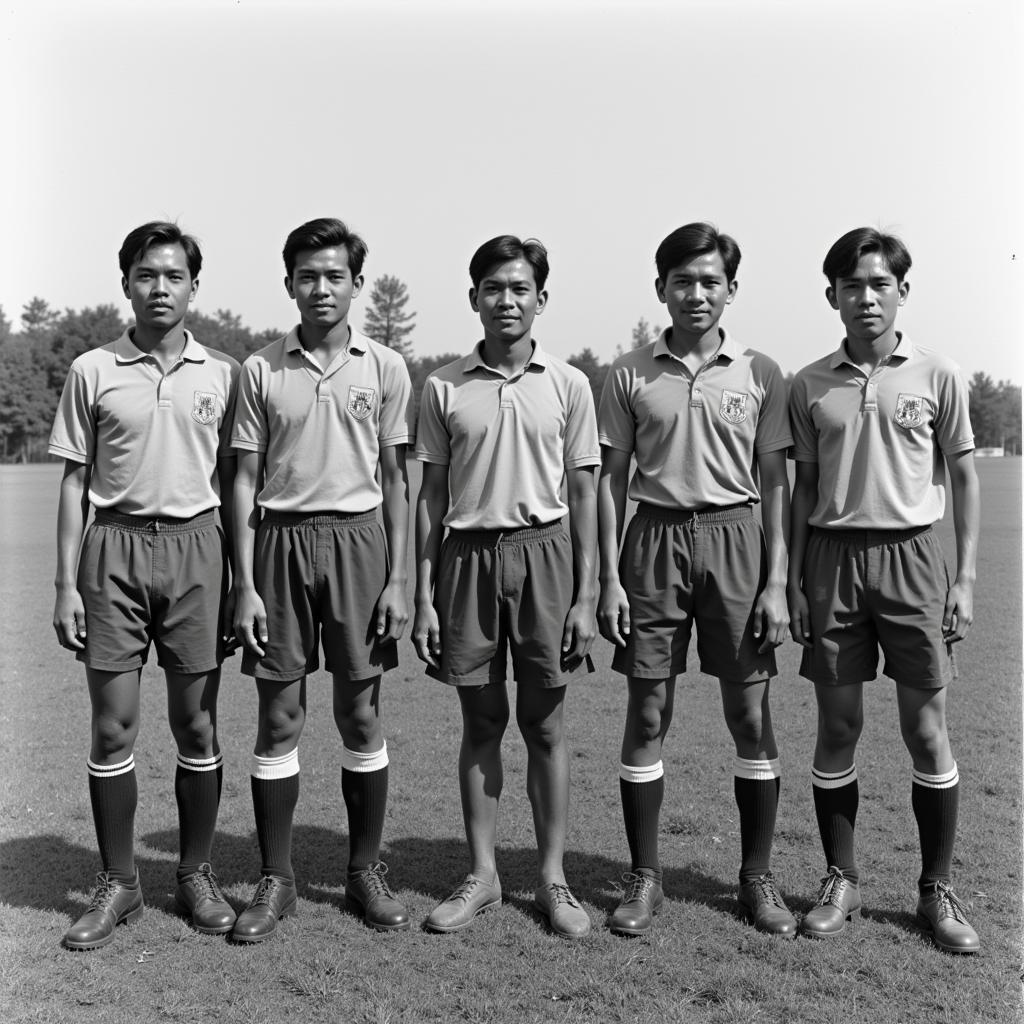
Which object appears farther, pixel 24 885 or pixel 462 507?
pixel 24 885

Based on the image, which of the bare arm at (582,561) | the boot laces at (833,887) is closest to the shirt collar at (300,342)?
the bare arm at (582,561)

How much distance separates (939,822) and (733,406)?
69.5 inches

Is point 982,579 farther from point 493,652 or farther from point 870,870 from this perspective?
point 493,652

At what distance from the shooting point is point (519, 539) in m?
3.95

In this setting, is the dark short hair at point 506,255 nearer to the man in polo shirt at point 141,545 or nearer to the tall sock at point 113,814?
the man in polo shirt at point 141,545

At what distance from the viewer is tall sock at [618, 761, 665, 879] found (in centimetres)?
403

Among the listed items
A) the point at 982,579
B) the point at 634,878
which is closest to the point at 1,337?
the point at 982,579

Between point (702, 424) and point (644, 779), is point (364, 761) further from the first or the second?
point (702, 424)

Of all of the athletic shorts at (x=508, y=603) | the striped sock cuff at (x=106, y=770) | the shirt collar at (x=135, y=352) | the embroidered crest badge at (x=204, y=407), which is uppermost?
the shirt collar at (x=135, y=352)

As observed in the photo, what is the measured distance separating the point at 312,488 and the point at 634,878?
197 centimetres

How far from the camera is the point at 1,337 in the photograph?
2972 inches

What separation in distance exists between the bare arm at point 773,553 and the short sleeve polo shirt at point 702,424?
0.05 meters

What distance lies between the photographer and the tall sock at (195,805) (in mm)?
4039

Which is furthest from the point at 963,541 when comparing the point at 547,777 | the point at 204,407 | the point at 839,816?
the point at 204,407
